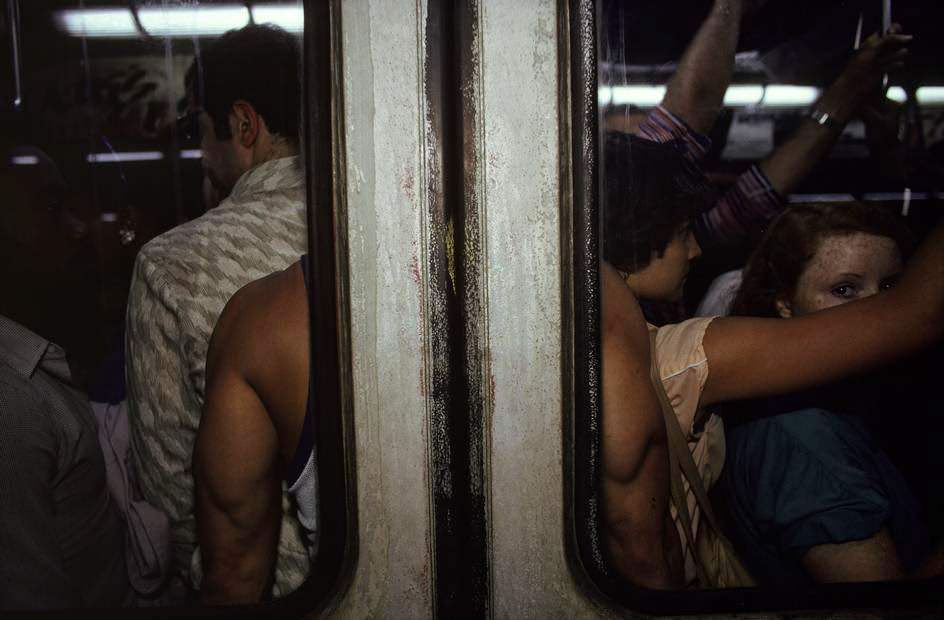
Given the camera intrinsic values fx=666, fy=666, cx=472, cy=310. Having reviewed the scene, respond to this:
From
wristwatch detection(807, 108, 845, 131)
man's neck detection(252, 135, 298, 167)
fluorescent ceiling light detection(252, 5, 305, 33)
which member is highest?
fluorescent ceiling light detection(252, 5, 305, 33)

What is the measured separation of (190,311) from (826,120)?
1427 millimetres

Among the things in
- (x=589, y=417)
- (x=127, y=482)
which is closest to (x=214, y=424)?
(x=127, y=482)

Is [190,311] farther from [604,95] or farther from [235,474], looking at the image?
[604,95]

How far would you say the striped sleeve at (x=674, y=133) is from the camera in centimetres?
118

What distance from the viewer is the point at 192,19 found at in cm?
118

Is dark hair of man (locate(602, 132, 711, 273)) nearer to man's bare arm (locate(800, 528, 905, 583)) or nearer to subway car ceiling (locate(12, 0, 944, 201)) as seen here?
subway car ceiling (locate(12, 0, 944, 201))

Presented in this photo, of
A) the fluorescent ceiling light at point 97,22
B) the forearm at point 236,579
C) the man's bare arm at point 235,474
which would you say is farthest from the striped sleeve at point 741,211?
the fluorescent ceiling light at point 97,22

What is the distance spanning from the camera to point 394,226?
1029 millimetres

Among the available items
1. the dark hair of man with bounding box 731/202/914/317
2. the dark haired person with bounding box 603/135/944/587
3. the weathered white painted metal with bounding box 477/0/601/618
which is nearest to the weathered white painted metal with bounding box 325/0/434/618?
the weathered white painted metal with bounding box 477/0/601/618

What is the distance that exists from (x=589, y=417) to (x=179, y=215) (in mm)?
795

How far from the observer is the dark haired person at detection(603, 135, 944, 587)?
1.11m

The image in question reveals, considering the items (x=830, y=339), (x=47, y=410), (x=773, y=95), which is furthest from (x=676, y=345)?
(x=773, y=95)

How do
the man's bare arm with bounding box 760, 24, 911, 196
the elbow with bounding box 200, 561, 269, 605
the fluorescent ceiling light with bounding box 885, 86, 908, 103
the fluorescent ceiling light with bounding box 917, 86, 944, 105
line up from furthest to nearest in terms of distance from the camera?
the fluorescent ceiling light with bounding box 917, 86, 944, 105 < the fluorescent ceiling light with bounding box 885, 86, 908, 103 < the man's bare arm with bounding box 760, 24, 911, 196 < the elbow with bounding box 200, 561, 269, 605

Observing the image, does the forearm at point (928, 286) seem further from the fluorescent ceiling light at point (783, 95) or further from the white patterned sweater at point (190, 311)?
the fluorescent ceiling light at point (783, 95)
